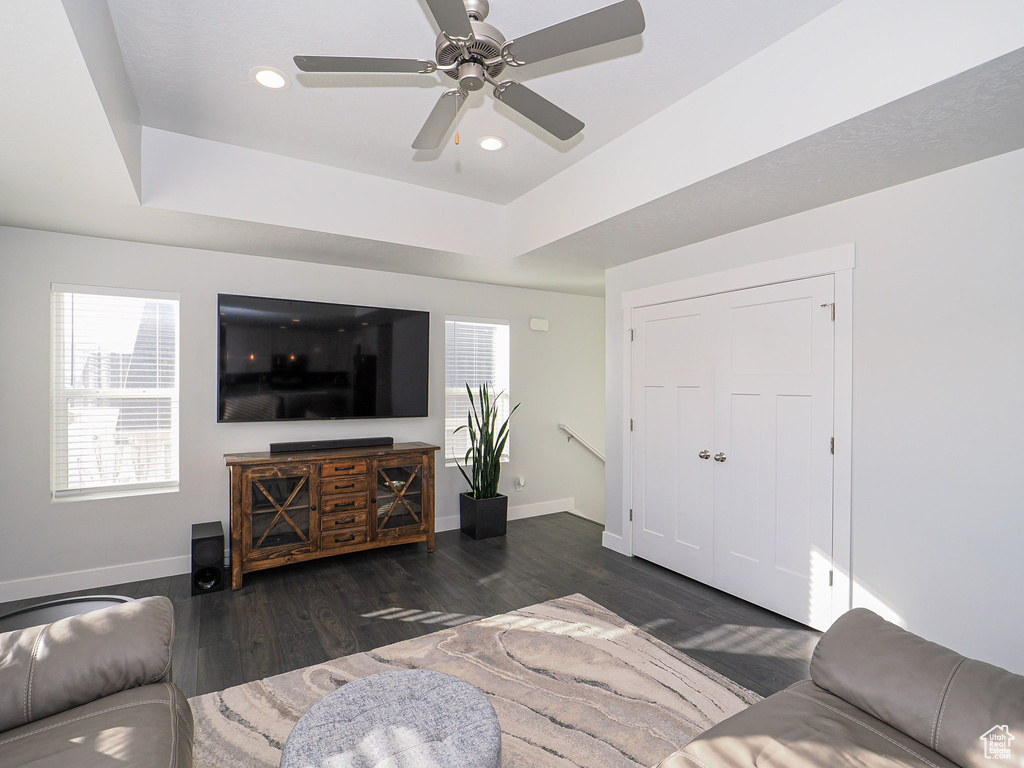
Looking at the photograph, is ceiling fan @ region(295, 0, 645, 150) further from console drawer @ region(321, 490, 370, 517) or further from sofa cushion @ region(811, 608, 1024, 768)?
console drawer @ region(321, 490, 370, 517)

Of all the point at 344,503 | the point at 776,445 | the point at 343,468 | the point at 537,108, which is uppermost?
the point at 537,108

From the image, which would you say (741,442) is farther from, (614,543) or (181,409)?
(181,409)

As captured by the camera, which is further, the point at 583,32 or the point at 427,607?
the point at 427,607

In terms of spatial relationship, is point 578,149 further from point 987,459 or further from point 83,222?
point 83,222

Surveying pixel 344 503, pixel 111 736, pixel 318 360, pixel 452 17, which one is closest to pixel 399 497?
pixel 344 503

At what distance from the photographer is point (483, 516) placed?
446 cm

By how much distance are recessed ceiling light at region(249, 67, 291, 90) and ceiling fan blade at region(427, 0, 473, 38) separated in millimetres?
1253

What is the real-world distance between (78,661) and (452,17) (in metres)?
2.09

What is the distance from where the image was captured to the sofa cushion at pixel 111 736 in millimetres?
1190

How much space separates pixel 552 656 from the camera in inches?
99.0

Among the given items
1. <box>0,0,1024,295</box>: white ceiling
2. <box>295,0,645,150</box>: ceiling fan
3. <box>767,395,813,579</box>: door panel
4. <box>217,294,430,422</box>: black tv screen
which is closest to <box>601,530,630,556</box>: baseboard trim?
<box>767,395,813,579</box>: door panel

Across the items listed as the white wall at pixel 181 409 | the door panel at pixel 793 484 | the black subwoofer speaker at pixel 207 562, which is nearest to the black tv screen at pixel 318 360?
the white wall at pixel 181 409

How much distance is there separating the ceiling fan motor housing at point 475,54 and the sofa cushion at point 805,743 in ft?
6.54

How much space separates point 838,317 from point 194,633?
384cm
